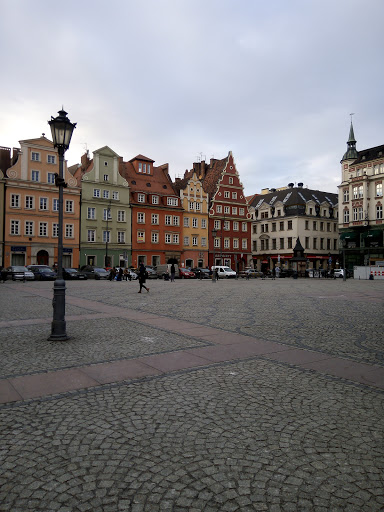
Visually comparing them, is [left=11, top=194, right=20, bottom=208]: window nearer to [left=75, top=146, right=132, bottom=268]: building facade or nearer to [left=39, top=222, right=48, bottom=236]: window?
[left=39, top=222, right=48, bottom=236]: window

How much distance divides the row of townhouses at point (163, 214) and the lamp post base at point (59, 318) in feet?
147

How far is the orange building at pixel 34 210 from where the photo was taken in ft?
167

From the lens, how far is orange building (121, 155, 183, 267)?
61938mm

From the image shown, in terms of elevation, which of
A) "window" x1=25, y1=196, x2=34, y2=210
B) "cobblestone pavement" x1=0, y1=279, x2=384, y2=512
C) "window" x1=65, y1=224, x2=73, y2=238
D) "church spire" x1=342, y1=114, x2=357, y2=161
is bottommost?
"cobblestone pavement" x1=0, y1=279, x2=384, y2=512

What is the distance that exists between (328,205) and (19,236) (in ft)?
198

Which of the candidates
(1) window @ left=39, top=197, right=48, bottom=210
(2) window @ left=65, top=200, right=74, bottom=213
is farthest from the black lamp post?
Result: (2) window @ left=65, top=200, right=74, bottom=213

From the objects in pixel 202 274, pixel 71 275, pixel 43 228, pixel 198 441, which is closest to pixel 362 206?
pixel 202 274

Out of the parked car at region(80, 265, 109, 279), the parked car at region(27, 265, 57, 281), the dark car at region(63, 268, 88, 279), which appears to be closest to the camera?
the parked car at region(27, 265, 57, 281)

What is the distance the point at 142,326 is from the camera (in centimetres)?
1094

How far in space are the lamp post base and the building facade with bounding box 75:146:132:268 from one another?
47.9 metres

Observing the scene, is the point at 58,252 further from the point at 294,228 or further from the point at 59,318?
the point at 294,228

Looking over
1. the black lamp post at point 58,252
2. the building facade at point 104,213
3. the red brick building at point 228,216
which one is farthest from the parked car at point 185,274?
the black lamp post at point 58,252

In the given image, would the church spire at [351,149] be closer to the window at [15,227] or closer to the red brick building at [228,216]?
the red brick building at [228,216]

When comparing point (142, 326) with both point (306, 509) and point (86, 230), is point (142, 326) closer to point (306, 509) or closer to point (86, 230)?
point (306, 509)
